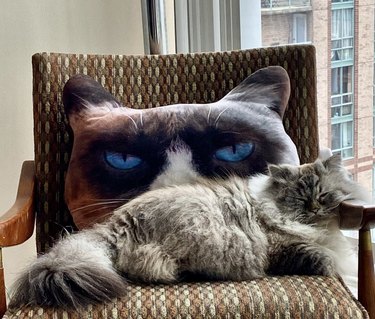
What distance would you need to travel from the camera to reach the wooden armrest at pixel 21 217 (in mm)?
1354

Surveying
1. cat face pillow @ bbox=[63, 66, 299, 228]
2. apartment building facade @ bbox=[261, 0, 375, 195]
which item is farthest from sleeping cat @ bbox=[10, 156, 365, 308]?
apartment building facade @ bbox=[261, 0, 375, 195]

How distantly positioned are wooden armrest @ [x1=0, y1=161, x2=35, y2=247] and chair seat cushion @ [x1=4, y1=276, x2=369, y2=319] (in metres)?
0.23

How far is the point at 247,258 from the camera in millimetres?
1290

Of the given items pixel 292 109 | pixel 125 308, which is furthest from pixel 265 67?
pixel 125 308

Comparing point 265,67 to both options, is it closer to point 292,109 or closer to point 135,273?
point 292,109

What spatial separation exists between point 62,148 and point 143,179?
0.32 metres

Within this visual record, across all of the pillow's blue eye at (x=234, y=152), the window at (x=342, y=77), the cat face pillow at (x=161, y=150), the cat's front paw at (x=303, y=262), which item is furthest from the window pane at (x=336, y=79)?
the cat's front paw at (x=303, y=262)

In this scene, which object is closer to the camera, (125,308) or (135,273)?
(125,308)

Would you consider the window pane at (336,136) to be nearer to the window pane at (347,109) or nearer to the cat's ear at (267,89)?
the window pane at (347,109)

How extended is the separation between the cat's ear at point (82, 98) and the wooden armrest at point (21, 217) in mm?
215

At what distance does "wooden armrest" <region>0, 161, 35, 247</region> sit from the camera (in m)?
1.35

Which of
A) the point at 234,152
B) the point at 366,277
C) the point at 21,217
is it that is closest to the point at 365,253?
the point at 366,277

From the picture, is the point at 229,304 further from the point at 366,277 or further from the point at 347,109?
the point at 347,109

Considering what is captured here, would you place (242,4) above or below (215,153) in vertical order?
above
